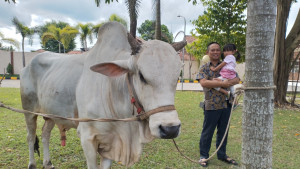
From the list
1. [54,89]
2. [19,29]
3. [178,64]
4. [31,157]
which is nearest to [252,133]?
[178,64]

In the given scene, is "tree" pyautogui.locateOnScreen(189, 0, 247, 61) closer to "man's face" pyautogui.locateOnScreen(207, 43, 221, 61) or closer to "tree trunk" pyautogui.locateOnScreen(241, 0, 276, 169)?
"man's face" pyautogui.locateOnScreen(207, 43, 221, 61)

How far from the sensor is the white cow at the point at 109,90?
1.72m

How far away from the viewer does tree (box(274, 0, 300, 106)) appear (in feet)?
24.7

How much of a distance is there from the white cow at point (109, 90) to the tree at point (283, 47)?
668cm

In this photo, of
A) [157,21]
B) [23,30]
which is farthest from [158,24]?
[23,30]

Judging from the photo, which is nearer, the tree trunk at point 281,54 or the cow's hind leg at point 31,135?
the cow's hind leg at point 31,135

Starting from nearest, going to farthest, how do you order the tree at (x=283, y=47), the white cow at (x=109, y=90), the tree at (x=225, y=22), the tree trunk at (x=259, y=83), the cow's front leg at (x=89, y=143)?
the white cow at (x=109, y=90) → the tree trunk at (x=259, y=83) → the cow's front leg at (x=89, y=143) → the tree at (x=283, y=47) → the tree at (x=225, y=22)

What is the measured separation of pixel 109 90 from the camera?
225 cm

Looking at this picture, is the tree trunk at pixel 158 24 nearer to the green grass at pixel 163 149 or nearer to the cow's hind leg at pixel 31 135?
the green grass at pixel 163 149

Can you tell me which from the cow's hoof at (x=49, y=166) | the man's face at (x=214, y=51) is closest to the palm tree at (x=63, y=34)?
the cow's hoof at (x=49, y=166)

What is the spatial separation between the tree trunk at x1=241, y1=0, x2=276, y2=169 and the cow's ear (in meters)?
1.12

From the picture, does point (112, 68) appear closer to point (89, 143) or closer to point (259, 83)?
point (89, 143)

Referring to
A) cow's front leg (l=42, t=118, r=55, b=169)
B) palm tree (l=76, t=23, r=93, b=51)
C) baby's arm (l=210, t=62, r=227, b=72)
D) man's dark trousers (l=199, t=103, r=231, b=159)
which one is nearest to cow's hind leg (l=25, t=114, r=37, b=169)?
cow's front leg (l=42, t=118, r=55, b=169)

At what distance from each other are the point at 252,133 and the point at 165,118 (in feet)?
3.31
